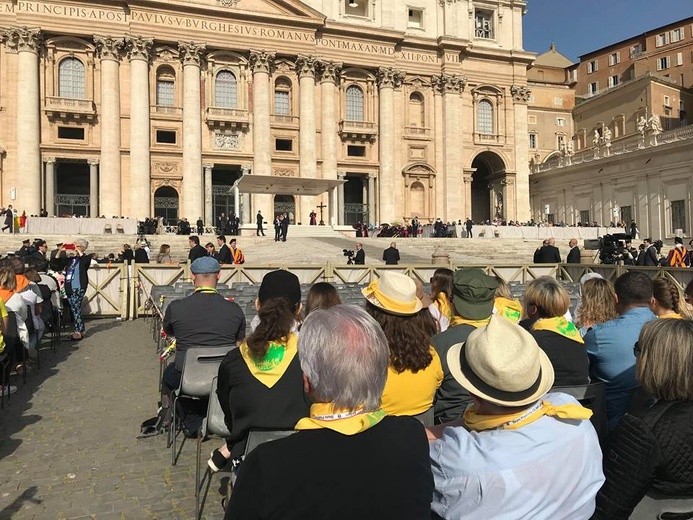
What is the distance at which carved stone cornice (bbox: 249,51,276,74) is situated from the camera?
120 ft

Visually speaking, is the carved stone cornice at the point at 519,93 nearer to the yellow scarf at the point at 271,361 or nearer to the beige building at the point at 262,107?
the beige building at the point at 262,107

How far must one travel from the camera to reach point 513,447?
1.96m

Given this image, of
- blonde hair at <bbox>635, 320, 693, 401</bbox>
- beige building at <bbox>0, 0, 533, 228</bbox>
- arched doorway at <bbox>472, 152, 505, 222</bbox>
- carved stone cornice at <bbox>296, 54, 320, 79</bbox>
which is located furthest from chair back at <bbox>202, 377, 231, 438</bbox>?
arched doorway at <bbox>472, 152, 505, 222</bbox>

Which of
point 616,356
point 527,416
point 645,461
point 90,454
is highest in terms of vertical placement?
point 527,416

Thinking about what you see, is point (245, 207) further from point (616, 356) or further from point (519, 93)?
point (616, 356)

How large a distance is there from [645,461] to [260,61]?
3823 centimetres

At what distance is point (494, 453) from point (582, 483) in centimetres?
43

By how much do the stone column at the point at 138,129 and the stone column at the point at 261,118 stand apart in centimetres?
705

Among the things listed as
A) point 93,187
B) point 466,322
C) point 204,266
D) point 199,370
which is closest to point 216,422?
point 199,370

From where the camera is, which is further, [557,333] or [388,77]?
[388,77]

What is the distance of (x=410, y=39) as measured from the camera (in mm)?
41000

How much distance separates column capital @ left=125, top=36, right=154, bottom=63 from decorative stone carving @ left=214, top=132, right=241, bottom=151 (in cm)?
651

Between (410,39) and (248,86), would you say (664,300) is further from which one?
(410,39)

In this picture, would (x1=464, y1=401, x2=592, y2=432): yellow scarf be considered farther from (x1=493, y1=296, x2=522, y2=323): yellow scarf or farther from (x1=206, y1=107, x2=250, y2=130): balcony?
(x1=206, y1=107, x2=250, y2=130): balcony
